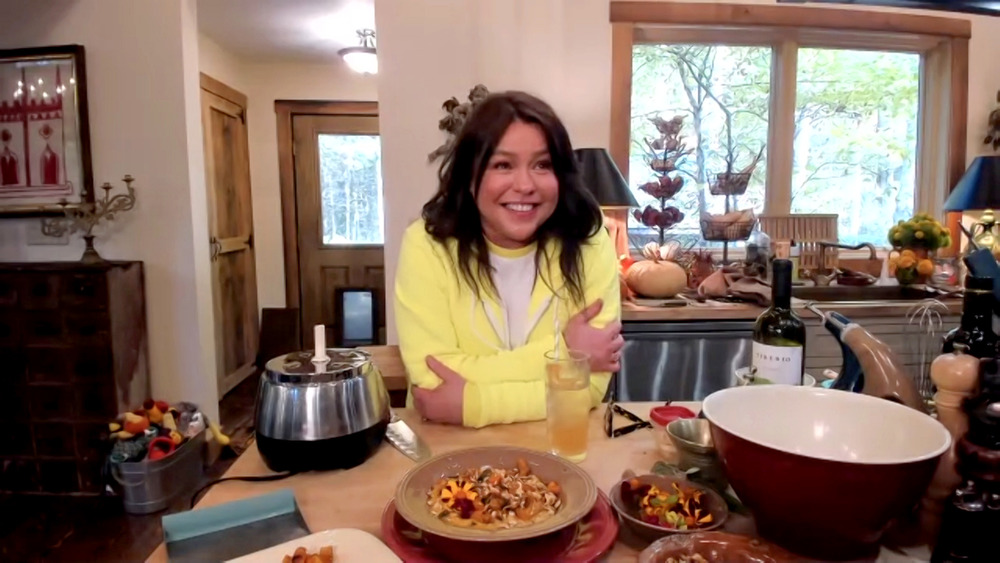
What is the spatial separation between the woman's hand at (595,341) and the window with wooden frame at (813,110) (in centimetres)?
185

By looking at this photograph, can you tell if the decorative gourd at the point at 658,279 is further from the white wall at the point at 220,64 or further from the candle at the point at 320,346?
the white wall at the point at 220,64

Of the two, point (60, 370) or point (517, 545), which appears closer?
point (517, 545)

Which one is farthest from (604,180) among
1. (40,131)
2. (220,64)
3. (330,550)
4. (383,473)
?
(220,64)

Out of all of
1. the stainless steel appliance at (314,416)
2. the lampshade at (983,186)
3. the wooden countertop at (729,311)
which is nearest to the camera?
the stainless steel appliance at (314,416)

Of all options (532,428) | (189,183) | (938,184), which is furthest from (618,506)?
(938,184)

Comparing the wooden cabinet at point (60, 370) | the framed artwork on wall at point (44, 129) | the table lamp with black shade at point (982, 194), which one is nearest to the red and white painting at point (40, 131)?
the framed artwork on wall at point (44, 129)

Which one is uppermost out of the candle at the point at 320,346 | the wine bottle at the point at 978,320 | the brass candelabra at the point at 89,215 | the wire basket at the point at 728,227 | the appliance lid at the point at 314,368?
the brass candelabra at the point at 89,215

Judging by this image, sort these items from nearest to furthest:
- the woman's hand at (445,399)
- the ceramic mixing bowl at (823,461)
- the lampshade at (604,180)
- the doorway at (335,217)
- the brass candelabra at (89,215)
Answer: the ceramic mixing bowl at (823,461), the woman's hand at (445,399), the lampshade at (604,180), the brass candelabra at (89,215), the doorway at (335,217)

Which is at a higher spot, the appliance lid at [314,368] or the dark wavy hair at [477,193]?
the dark wavy hair at [477,193]

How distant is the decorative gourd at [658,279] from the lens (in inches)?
95.3

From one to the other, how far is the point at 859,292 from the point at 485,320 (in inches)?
84.1

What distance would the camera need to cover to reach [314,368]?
0.87m

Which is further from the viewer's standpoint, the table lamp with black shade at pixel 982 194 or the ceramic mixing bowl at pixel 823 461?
the table lamp with black shade at pixel 982 194

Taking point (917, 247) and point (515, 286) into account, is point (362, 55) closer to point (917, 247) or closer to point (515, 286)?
point (515, 286)
